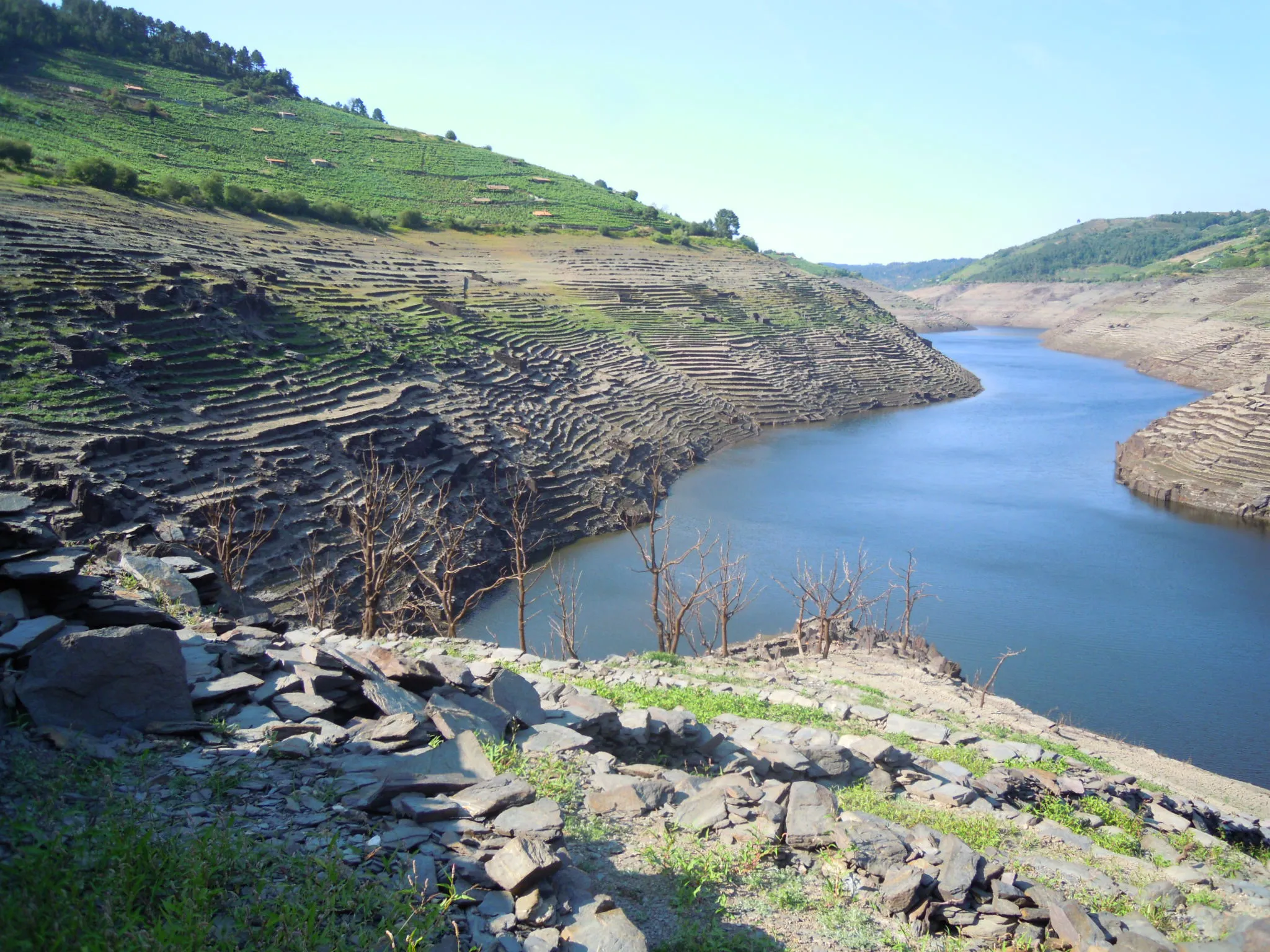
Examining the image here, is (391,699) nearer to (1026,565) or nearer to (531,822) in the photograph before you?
(531,822)

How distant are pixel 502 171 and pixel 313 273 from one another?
55.3m

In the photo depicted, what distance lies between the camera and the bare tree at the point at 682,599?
18047 mm

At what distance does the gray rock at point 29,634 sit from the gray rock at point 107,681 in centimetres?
20

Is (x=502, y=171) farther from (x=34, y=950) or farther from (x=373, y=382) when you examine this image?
(x=34, y=950)

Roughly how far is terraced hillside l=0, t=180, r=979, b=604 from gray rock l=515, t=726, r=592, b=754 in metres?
13.7

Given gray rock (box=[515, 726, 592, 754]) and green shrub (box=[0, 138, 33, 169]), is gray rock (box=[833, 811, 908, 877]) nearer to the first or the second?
gray rock (box=[515, 726, 592, 754])

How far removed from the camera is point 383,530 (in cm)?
2264

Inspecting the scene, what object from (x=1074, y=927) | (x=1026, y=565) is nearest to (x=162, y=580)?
(x=1074, y=927)

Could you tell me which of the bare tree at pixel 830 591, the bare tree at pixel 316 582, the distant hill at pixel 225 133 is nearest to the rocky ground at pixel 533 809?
the bare tree at pixel 830 591

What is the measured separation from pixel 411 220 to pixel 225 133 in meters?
24.0

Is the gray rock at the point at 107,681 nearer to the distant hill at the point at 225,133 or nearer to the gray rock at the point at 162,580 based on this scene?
the gray rock at the point at 162,580

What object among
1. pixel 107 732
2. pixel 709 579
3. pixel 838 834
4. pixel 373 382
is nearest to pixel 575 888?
pixel 838 834

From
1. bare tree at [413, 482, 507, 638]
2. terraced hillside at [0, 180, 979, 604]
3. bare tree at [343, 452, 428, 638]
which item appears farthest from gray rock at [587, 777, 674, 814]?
terraced hillside at [0, 180, 979, 604]

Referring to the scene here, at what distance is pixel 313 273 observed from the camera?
3588 centimetres
